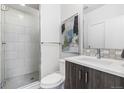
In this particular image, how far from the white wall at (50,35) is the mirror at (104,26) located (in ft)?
2.92

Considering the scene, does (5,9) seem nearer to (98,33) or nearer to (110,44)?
(98,33)

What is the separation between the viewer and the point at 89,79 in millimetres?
1092

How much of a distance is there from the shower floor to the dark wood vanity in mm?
1166

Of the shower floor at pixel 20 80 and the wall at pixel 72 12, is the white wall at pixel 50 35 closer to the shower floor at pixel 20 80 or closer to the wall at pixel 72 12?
the wall at pixel 72 12

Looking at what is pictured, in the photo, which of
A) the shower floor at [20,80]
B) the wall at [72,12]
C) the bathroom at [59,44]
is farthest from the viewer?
the shower floor at [20,80]

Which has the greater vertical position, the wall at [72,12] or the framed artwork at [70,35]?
the wall at [72,12]

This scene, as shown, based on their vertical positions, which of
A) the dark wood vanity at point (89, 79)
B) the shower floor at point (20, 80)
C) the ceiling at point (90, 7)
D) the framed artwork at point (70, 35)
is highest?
the ceiling at point (90, 7)

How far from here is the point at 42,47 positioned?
2.33m

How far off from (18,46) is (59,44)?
3.36 feet

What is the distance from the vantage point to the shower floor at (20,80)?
2.15 meters

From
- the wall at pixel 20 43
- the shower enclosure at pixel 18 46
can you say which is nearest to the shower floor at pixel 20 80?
the shower enclosure at pixel 18 46

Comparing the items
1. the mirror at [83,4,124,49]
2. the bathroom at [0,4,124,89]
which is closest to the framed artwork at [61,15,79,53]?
the bathroom at [0,4,124,89]

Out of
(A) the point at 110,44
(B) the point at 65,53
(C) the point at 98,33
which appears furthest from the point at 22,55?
(A) the point at 110,44

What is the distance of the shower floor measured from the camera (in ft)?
7.04
